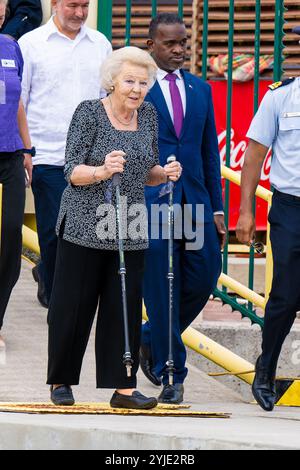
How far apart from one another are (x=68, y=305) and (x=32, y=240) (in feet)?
9.52

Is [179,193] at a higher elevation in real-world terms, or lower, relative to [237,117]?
higher

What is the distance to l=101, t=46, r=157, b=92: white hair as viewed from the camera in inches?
285

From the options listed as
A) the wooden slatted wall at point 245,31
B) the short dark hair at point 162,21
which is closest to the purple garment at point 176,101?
the short dark hair at point 162,21

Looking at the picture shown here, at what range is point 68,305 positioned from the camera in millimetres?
7246

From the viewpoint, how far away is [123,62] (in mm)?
7262

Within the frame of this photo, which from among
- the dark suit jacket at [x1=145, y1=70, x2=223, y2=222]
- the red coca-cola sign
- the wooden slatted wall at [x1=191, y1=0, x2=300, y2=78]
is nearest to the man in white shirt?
the dark suit jacket at [x1=145, y1=70, x2=223, y2=222]

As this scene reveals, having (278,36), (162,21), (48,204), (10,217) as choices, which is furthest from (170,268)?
(278,36)

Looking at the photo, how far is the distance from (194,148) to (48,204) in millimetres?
1268

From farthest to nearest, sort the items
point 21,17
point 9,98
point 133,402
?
point 21,17 → point 9,98 → point 133,402

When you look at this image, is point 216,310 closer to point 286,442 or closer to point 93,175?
point 93,175

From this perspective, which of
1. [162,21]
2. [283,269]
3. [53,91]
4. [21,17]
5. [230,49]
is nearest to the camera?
[283,269]

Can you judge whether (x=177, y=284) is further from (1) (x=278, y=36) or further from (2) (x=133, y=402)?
(1) (x=278, y=36)

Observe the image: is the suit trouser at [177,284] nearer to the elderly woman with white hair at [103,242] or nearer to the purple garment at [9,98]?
the elderly woman with white hair at [103,242]
